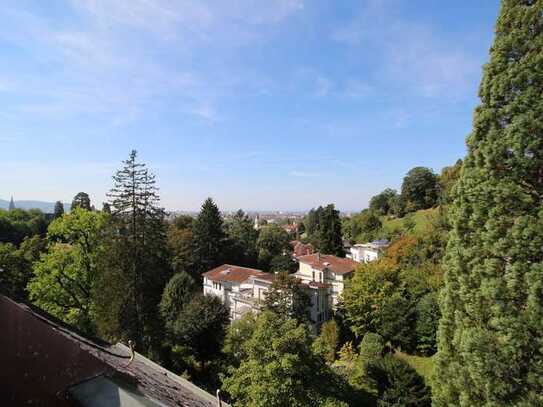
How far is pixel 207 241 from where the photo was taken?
36.4 metres

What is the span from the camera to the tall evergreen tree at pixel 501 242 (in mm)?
5223

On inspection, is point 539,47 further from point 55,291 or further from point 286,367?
point 55,291

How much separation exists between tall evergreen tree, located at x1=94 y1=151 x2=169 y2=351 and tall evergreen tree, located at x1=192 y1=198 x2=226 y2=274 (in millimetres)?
15665

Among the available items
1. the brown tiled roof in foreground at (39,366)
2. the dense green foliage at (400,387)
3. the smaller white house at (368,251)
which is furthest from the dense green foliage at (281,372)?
the smaller white house at (368,251)

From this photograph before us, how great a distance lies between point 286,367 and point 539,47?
1074 centimetres

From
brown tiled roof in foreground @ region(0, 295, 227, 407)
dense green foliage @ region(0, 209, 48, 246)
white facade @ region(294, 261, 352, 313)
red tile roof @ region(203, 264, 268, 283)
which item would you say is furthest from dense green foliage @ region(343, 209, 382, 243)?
brown tiled roof in foreground @ region(0, 295, 227, 407)

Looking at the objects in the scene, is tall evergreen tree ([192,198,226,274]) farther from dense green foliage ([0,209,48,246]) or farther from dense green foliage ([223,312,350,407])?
dense green foliage ([0,209,48,246])

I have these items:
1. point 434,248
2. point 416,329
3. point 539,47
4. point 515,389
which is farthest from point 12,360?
point 434,248

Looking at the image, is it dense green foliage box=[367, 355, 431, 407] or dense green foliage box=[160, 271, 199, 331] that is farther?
dense green foliage box=[160, 271, 199, 331]

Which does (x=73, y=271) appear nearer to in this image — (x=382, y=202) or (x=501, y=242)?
(x=501, y=242)

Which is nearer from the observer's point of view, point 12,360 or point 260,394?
point 12,360

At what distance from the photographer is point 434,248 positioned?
29.2m

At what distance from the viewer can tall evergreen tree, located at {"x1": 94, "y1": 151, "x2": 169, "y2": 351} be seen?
16219 mm

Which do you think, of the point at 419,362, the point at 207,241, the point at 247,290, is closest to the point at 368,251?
the point at 207,241
